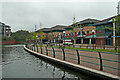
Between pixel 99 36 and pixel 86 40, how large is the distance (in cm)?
980

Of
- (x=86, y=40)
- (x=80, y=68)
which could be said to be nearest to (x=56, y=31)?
(x=86, y=40)

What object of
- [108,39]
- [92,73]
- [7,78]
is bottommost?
[7,78]

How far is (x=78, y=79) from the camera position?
5.71 metres

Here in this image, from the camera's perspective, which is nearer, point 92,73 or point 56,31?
point 92,73

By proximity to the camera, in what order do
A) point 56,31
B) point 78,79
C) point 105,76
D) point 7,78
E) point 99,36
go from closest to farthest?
point 105,76 → point 78,79 → point 7,78 → point 99,36 → point 56,31

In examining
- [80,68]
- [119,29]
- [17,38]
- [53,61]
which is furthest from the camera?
[17,38]

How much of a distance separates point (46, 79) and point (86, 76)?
225 cm

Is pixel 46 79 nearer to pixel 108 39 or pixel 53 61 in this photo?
pixel 53 61

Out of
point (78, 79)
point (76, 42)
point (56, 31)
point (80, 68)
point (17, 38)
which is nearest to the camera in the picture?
point (78, 79)

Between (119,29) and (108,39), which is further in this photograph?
(108,39)

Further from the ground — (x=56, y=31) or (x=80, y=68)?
(x=56, y=31)

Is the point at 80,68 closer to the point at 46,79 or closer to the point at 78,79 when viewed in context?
the point at 78,79

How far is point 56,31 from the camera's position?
6744 centimetres

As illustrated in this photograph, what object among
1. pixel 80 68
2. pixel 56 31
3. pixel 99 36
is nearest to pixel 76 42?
pixel 99 36
